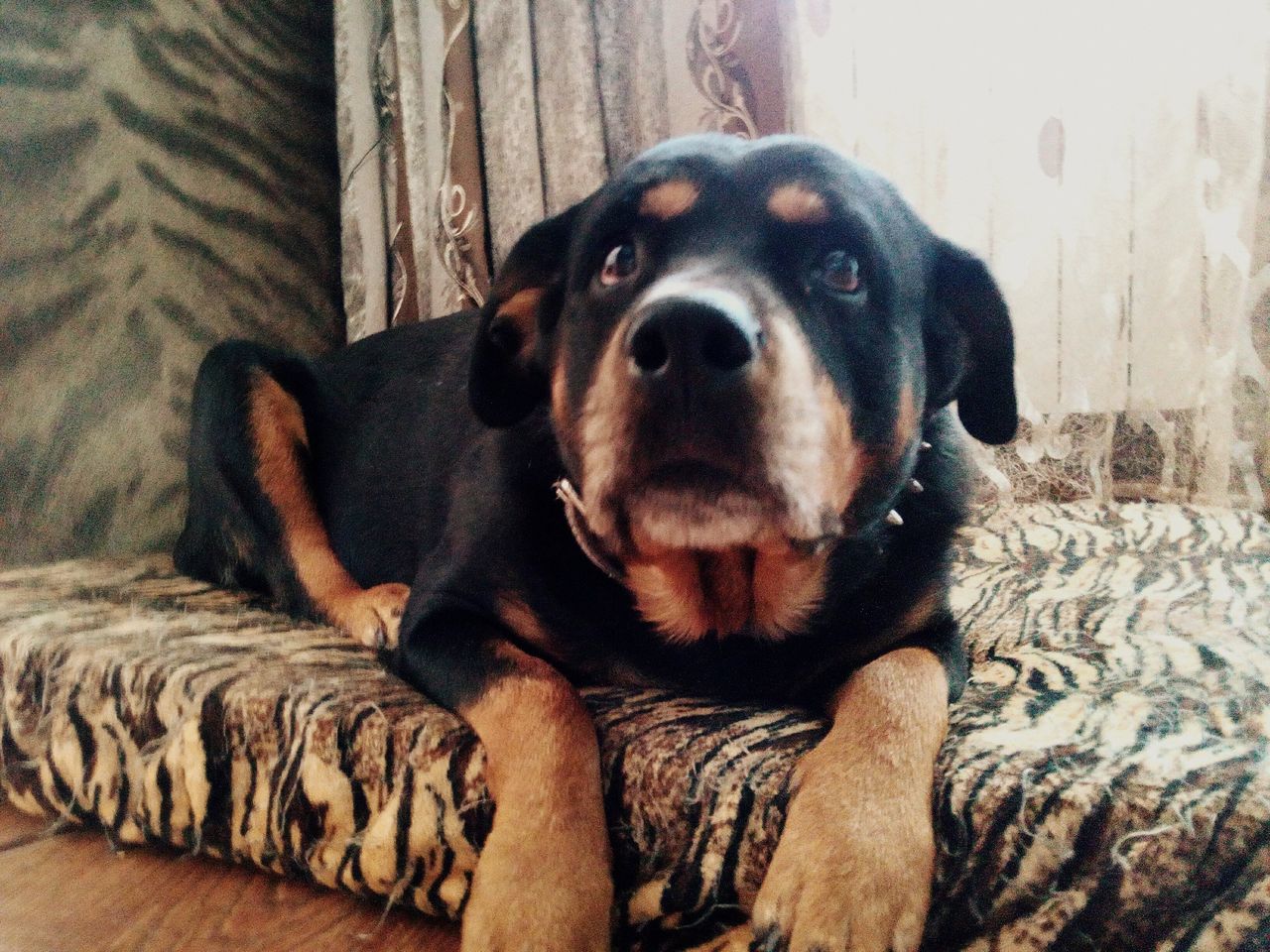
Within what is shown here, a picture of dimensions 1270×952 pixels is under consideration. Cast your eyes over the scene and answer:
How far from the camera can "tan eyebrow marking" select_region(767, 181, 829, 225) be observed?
108 centimetres

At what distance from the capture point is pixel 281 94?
8.43 ft

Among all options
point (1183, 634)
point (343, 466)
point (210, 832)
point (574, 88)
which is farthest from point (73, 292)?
point (1183, 634)

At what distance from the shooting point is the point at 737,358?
850 mm

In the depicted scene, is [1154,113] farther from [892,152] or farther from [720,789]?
[720,789]

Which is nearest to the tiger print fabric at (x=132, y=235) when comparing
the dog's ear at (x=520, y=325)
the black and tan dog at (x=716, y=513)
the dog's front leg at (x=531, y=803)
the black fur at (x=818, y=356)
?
the black and tan dog at (x=716, y=513)

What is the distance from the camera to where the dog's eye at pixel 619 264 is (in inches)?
45.2

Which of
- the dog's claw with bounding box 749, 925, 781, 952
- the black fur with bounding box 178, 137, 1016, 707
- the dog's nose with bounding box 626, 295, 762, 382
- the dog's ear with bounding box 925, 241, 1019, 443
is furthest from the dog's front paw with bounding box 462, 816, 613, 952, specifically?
the dog's ear with bounding box 925, 241, 1019, 443

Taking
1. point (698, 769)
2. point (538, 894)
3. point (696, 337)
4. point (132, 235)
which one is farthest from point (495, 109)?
point (538, 894)

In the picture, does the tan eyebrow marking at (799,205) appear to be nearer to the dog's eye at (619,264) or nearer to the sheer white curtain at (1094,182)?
the dog's eye at (619,264)

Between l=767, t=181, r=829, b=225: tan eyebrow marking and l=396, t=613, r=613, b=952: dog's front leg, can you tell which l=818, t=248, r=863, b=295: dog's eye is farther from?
l=396, t=613, r=613, b=952: dog's front leg

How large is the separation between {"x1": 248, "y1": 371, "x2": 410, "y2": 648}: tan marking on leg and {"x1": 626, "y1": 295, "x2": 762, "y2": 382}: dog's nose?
2.76 ft

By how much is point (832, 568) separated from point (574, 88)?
168cm

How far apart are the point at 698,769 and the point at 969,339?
2.45 ft

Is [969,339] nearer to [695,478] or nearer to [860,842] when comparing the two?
[695,478]
